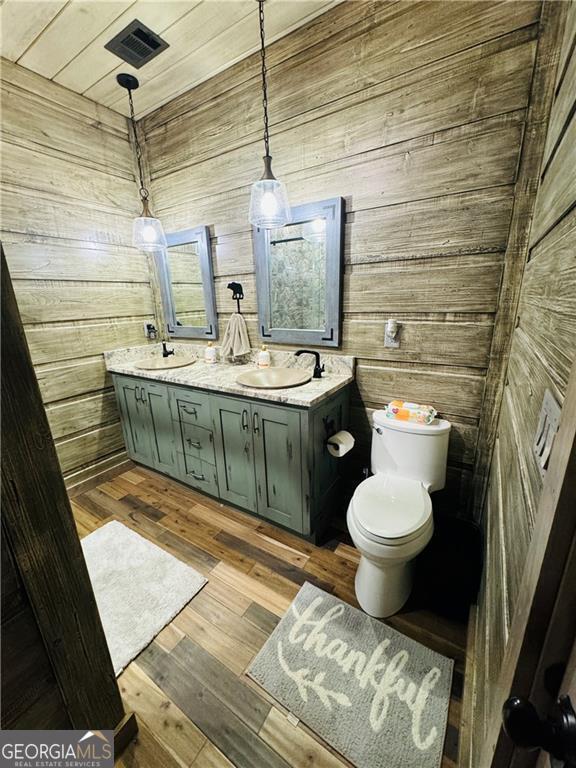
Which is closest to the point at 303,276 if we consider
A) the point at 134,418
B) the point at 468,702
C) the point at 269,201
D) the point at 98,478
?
the point at 269,201

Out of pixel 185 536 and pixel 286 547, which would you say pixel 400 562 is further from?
pixel 185 536

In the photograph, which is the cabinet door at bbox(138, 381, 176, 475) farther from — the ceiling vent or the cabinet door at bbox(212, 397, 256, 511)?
the ceiling vent

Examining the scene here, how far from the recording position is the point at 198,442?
2.06 metres

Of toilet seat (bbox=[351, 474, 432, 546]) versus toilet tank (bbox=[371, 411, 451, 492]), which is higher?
toilet tank (bbox=[371, 411, 451, 492])

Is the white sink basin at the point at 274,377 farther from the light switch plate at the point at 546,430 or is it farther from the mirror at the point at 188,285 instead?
the light switch plate at the point at 546,430

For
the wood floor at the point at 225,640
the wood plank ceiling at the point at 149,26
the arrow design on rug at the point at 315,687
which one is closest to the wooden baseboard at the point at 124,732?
the wood floor at the point at 225,640

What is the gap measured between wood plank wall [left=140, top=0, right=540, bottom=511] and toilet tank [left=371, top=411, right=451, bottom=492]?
23 cm

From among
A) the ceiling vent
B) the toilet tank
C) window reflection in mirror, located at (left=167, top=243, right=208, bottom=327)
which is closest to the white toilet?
the toilet tank

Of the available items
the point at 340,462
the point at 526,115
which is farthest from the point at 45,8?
the point at 340,462

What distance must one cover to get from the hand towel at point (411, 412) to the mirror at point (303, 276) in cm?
54

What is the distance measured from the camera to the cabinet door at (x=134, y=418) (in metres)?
2.34

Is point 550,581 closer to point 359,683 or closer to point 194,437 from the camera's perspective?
point 359,683

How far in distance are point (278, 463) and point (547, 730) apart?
1410mm

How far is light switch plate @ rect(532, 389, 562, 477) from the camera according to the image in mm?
536
